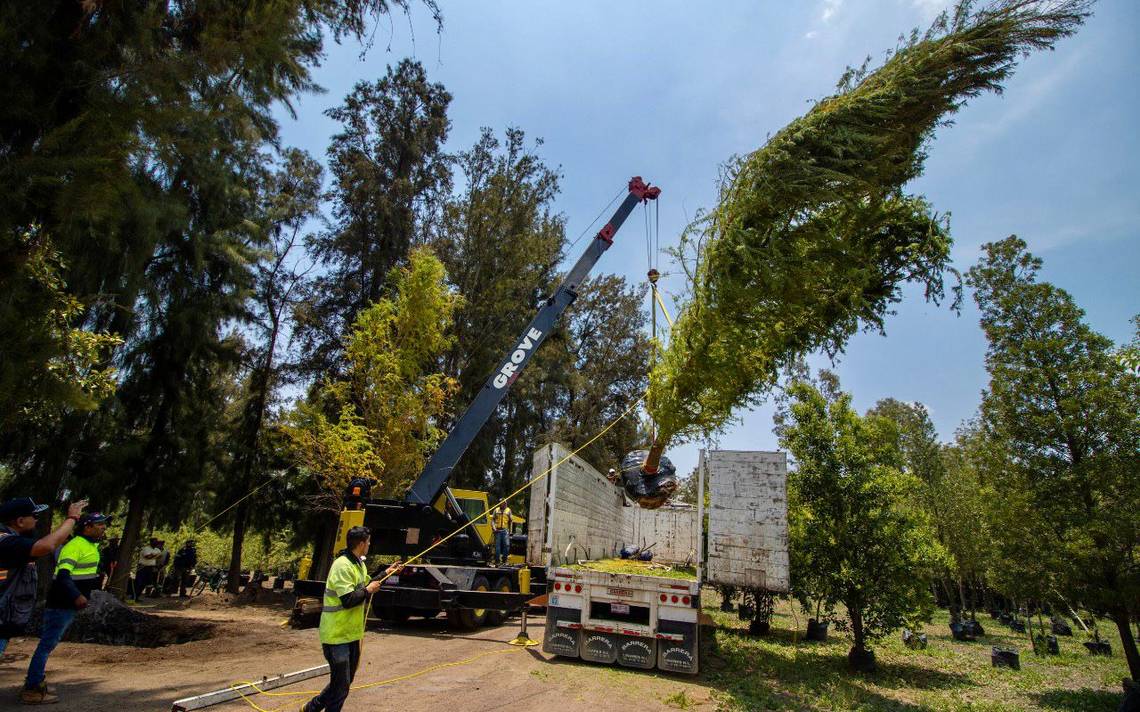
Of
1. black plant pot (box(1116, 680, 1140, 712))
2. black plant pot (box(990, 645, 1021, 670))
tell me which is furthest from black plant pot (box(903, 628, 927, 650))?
black plant pot (box(1116, 680, 1140, 712))

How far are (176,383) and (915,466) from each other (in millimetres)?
29709

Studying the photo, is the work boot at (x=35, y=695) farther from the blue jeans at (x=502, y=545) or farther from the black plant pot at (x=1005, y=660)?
the black plant pot at (x=1005, y=660)

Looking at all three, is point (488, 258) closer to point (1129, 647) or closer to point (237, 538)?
point (237, 538)

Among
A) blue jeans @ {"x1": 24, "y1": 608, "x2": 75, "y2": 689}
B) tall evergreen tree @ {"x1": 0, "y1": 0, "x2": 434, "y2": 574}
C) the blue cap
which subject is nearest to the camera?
tall evergreen tree @ {"x1": 0, "y1": 0, "x2": 434, "y2": 574}

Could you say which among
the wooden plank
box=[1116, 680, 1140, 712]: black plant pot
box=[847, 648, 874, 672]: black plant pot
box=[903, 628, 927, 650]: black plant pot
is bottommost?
box=[903, 628, 927, 650]: black plant pot

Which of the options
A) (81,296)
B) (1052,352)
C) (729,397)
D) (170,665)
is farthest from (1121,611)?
(81,296)

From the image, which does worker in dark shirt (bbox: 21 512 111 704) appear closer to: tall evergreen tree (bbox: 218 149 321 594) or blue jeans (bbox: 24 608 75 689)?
blue jeans (bbox: 24 608 75 689)

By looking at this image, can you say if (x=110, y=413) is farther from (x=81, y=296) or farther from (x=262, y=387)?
(x=81, y=296)

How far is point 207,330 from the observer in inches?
633

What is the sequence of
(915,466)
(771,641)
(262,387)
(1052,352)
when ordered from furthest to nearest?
1. (915,466)
2. (262,387)
3. (771,641)
4. (1052,352)

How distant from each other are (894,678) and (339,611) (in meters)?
9.39

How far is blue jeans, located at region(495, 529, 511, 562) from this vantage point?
13039 millimetres

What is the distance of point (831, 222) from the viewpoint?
21.1ft

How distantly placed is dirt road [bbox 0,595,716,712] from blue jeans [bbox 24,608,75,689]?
238mm
